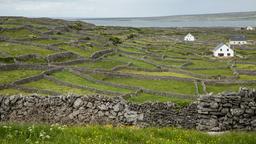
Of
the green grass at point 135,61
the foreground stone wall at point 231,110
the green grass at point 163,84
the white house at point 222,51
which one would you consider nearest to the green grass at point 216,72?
the green grass at point 135,61

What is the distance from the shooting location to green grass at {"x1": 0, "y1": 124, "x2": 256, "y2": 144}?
13.2 metres

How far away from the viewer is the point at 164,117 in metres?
19.6

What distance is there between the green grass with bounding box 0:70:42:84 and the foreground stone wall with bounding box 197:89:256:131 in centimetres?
4414

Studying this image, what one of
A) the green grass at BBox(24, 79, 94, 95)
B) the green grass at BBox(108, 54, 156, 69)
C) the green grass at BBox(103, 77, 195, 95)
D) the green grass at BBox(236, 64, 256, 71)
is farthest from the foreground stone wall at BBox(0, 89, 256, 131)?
the green grass at BBox(236, 64, 256, 71)

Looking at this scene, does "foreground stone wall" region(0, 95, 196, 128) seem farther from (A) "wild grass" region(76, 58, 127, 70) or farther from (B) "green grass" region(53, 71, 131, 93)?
(A) "wild grass" region(76, 58, 127, 70)

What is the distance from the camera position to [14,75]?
63.7 metres

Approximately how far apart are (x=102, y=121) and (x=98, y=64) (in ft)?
213

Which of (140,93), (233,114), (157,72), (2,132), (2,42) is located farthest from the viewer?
(2,42)

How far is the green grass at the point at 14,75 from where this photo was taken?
59.4 meters

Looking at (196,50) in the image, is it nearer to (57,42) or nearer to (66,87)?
(57,42)

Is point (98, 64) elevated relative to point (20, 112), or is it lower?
lower

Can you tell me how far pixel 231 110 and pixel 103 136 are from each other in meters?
7.31

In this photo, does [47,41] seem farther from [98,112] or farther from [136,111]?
[136,111]

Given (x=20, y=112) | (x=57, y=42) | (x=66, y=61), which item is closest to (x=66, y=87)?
(x=66, y=61)
